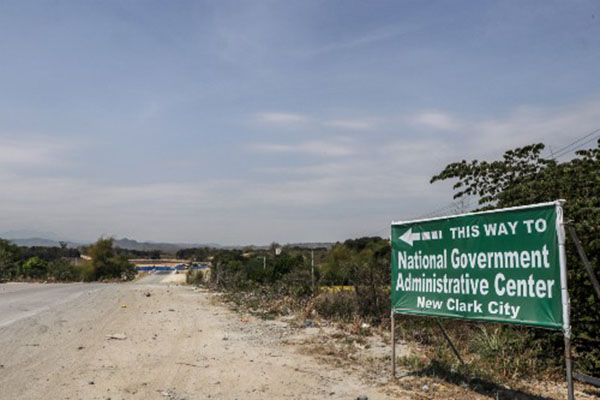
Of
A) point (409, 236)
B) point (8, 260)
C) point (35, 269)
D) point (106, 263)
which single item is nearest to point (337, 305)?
point (409, 236)

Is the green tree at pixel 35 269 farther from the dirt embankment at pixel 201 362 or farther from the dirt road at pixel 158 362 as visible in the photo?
the dirt embankment at pixel 201 362

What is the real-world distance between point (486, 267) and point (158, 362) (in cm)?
534

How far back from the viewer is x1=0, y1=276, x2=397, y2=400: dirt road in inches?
266

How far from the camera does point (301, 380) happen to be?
24.2ft

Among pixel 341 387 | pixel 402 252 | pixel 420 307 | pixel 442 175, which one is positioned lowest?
pixel 341 387

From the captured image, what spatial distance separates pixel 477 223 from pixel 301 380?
10.7 ft

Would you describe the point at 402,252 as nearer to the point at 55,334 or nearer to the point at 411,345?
the point at 411,345

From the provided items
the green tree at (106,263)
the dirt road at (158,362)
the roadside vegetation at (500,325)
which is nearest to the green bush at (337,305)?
the roadside vegetation at (500,325)

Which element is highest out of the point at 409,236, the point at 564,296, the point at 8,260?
the point at 409,236

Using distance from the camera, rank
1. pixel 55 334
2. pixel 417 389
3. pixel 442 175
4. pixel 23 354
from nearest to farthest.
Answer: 1. pixel 417 389
2. pixel 23 354
3. pixel 55 334
4. pixel 442 175

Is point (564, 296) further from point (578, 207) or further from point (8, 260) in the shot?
point (8, 260)

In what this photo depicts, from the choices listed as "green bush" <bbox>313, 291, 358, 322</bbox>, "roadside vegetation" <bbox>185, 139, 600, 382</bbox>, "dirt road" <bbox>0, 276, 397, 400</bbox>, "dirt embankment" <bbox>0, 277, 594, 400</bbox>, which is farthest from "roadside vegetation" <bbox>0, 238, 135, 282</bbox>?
"roadside vegetation" <bbox>185, 139, 600, 382</bbox>

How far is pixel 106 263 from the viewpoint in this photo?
153 feet

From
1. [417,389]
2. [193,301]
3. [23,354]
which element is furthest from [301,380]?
[193,301]
